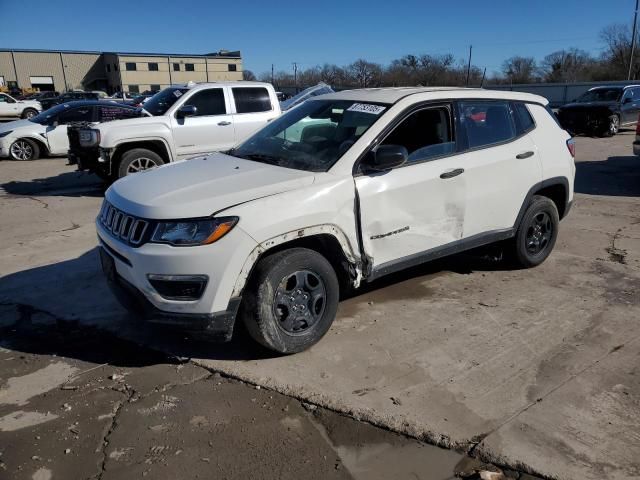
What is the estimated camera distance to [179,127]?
9461mm

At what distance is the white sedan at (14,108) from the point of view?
2795cm

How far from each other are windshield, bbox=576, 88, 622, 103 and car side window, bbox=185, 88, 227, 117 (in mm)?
15612

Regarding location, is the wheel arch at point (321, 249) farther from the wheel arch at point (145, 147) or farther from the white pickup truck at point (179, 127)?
the wheel arch at point (145, 147)

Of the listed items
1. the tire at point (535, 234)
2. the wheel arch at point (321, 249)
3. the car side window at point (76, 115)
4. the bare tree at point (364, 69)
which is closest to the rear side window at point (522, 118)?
the tire at point (535, 234)

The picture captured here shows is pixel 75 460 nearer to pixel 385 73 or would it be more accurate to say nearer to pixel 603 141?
pixel 603 141

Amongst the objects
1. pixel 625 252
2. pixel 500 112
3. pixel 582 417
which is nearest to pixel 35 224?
pixel 500 112

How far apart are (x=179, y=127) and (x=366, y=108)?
19.8 feet

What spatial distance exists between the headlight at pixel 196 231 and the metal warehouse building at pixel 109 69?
8052 centimetres

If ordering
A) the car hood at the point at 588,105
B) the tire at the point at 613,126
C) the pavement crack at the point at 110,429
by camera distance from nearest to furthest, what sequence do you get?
the pavement crack at the point at 110,429 → the tire at the point at 613,126 → the car hood at the point at 588,105

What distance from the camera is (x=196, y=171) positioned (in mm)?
4098

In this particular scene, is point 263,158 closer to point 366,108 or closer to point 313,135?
point 313,135

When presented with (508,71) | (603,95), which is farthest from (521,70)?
(603,95)

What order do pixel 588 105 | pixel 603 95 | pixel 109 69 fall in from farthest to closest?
pixel 109 69
pixel 603 95
pixel 588 105

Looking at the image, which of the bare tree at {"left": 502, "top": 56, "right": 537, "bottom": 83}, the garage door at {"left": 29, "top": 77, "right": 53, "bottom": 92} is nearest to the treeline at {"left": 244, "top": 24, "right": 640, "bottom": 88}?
the bare tree at {"left": 502, "top": 56, "right": 537, "bottom": 83}
